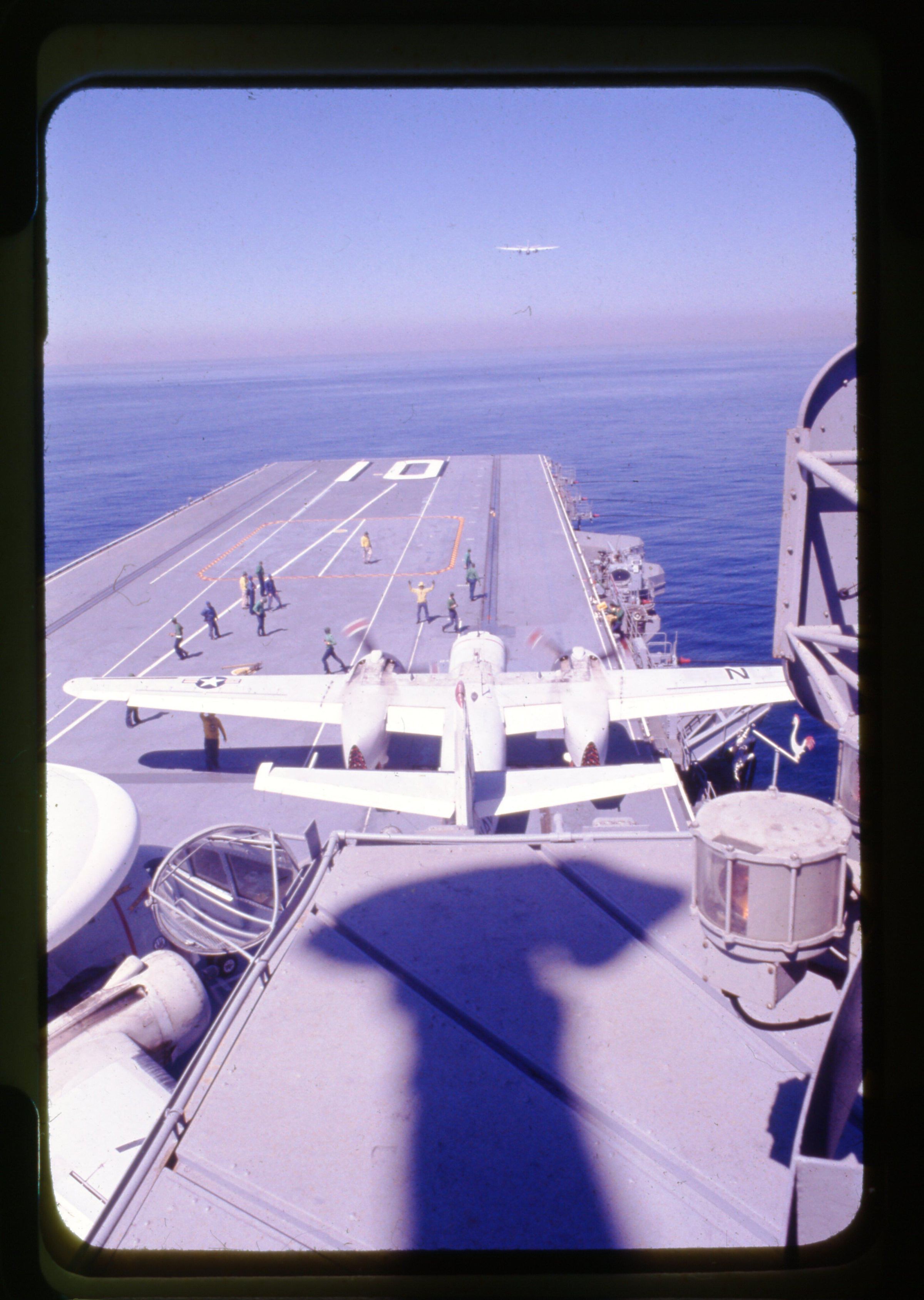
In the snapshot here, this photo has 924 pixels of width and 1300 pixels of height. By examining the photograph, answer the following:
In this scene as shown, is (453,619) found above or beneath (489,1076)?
above

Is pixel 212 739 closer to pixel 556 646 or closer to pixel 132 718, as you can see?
pixel 132 718

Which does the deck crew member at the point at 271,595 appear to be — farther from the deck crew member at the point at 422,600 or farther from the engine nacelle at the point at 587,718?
the engine nacelle at the point at 587,718

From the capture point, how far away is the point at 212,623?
31.4 meters

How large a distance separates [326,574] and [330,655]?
46.1ft

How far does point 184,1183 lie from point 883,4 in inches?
377

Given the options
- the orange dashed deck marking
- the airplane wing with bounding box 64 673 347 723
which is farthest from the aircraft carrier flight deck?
the orange dashed deck marking

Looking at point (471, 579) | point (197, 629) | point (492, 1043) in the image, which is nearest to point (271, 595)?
point (197, 629)

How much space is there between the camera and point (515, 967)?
7992mm

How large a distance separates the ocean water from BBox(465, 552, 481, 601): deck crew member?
38.6 ft

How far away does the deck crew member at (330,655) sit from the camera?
86.6ft

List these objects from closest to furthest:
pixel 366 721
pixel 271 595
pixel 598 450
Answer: pixel 366 721 → pixel 271 595 → pixel 598 450

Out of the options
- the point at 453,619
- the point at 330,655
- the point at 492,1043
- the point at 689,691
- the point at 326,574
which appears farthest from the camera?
the point at 326,574

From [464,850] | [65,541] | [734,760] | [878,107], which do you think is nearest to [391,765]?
[464,850]

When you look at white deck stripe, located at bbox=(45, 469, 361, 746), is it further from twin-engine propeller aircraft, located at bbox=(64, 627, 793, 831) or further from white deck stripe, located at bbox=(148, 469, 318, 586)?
twin-engine propeller aircraft, located at bbox=(64, 627, 793, 831)
